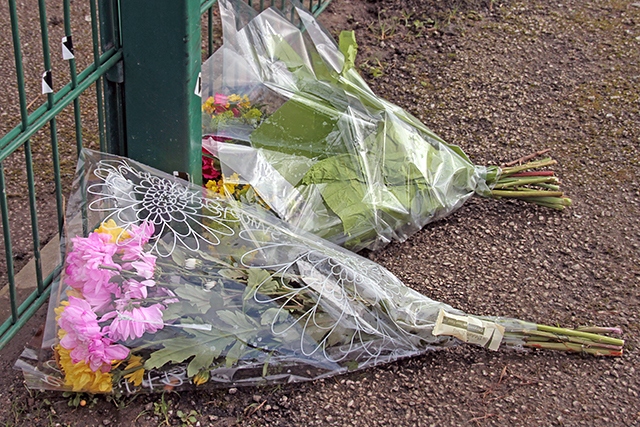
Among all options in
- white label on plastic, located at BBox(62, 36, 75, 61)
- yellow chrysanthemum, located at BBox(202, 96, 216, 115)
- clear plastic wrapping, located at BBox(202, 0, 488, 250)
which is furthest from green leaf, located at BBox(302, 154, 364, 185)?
white label on plastic, located at BBox(62, 36, 75, 61)

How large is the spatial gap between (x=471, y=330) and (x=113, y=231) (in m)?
1.14

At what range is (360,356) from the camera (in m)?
2.42

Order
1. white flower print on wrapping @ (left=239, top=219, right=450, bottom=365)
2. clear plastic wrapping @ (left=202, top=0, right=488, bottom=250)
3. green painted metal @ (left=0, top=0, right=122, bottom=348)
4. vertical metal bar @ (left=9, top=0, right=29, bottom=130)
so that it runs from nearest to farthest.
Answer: vertical metal bar @ (left=9, top=0, right=29, bottom=130) → green painted metal @ (left=0, top=0, right=122, bottom=348) → white flower print on wrapping @ (left=239, top=219, right=450, bottom=365) → clear plastic wrapping @ (left=202, top=0, right=488, bottom=250)

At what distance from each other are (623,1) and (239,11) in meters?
2.73

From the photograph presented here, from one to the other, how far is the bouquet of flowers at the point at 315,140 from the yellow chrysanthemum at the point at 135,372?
75 centimetres

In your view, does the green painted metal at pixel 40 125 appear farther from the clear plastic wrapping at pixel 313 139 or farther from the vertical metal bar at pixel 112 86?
the clear plastic wrapping at pixel 313 139

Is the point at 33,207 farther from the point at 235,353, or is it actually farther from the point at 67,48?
the point at 235,353

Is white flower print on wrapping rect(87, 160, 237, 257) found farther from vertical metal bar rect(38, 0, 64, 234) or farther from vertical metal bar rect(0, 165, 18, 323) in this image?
vertical metal bar rect(0, 165, 18, 323)

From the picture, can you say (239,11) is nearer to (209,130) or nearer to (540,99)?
(209,130)

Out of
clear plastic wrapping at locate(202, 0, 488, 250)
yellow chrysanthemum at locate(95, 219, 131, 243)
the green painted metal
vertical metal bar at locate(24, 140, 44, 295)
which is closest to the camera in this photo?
the green painted metal

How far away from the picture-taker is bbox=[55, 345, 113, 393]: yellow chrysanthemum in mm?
2166

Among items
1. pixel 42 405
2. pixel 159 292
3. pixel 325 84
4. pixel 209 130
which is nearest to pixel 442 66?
pixel 325 84

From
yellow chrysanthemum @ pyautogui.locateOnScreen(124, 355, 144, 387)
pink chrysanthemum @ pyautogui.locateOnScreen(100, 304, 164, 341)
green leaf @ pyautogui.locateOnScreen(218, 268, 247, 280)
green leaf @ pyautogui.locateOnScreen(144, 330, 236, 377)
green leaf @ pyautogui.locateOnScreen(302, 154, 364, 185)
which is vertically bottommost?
yellow chrysanthemum @ pyautogui.locateOnScreen(124, 355, 144, 387)

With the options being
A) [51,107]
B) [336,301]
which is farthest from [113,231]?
[336,301]
